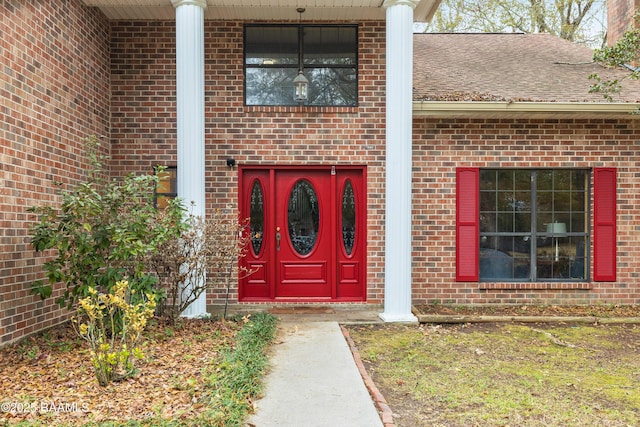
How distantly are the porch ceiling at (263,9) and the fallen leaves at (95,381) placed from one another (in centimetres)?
Result: 468

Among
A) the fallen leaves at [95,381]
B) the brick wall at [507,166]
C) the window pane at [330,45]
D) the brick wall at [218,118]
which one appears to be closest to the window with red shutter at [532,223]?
the brick wall at [507,166]

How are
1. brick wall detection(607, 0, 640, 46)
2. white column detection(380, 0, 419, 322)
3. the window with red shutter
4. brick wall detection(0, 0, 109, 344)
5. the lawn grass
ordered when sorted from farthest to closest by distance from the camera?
1. brick wall detection(607, 0, 640, 46)
2. the window with red shutter
3. white column detection(380, 0, 419, 322)
4. brick wall detection(0, 0, 109, 344)
5. the lawn grass

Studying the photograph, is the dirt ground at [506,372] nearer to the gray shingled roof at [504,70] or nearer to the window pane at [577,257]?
the window pane at [577,257]

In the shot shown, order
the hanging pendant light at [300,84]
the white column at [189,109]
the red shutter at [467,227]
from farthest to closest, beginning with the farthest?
1. the red shutter at [467,227]
2. the hanging pendant light at [300,84]
3. the white column at [189,109]

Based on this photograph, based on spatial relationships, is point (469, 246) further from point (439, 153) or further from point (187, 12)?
point (187, 12)

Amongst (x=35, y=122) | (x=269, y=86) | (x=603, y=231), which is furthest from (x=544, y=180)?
(x=35, y=122)

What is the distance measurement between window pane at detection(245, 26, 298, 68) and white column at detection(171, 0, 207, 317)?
1245mm

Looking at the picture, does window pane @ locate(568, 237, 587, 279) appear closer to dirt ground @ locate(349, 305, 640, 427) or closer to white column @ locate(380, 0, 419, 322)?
dirt ground @ locate(349, 305, 640, 427)

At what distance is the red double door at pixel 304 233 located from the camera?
801cm

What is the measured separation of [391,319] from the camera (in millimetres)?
6898

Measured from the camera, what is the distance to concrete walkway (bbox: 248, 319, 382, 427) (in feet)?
12.0

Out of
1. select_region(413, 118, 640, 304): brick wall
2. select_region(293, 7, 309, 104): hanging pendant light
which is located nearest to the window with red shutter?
select_region(413, 118, 640, 304): brick wall

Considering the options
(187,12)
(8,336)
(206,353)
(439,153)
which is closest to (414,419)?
(206,353)

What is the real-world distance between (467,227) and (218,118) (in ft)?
14.3
